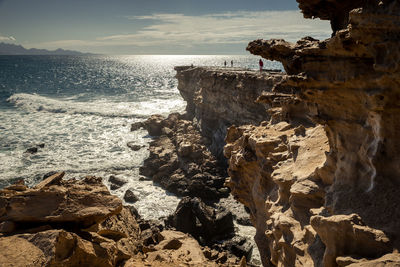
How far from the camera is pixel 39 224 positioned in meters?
9.55

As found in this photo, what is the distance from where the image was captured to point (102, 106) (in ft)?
199

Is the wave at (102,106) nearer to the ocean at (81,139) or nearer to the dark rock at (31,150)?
the ocean at (81,139)

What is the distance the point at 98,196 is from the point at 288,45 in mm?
7444

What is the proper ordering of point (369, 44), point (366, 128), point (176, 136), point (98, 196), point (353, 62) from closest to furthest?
point (369, 44) < point (353, 62) < point (366, 128) < point (98, 196) < point (176, 136)

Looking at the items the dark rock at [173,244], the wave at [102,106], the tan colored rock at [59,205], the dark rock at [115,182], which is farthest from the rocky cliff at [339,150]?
the wave at [102,106]

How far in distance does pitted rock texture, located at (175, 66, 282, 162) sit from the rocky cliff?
14.2 metres

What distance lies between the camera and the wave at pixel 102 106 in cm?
5412

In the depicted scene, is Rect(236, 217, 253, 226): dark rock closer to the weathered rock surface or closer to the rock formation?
the weathered rock surface

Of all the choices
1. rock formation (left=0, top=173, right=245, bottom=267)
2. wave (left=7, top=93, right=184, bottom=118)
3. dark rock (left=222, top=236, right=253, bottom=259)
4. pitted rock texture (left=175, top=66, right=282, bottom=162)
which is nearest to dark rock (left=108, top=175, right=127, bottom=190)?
pitted rock texture (left=175, top=66, right=282, bottom=162)

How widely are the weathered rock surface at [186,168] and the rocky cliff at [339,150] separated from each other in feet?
40.7

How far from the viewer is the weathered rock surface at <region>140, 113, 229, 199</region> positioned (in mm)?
23609

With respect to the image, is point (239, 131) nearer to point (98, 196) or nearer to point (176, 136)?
point (98, 196)

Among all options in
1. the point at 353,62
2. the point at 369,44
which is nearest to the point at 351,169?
the point at 353,62

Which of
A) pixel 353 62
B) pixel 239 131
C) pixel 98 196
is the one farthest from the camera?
pixel 239 131
